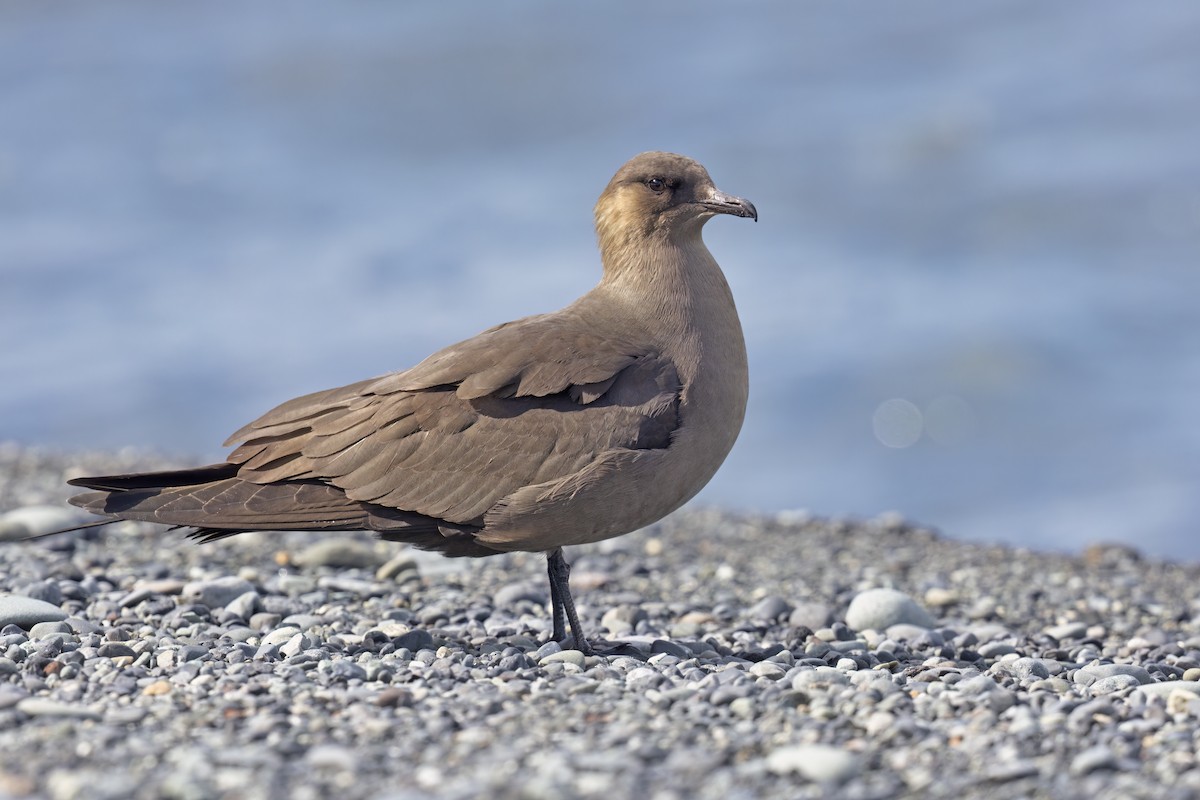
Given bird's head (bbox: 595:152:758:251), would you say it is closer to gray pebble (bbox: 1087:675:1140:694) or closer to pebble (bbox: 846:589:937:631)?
pebble (bbox: 846:589:937:631)

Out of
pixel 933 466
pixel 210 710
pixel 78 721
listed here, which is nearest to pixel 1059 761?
pixel 210 710

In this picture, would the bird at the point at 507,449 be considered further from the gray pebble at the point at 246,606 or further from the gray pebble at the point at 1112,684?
the gray pebble at the point at 1112,684

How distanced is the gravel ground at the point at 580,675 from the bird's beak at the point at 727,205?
5.65 ft

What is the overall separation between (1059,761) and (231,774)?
6.87 ft

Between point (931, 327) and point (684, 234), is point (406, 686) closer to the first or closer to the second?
point (684, 234)

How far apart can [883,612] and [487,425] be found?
210cm

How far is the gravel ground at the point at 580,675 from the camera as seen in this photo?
357 centimetres

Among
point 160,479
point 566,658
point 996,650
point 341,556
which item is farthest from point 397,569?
point 996,650

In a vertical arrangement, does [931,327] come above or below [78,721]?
above

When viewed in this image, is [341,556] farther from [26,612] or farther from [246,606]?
[26,612]

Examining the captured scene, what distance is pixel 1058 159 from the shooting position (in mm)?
17219

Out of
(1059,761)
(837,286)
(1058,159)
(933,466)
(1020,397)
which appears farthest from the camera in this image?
(1058,159)

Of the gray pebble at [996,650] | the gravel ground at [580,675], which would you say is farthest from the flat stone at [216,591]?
the gray pebble at [996,650]

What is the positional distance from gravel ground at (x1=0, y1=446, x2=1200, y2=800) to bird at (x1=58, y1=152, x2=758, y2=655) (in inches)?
17.4
